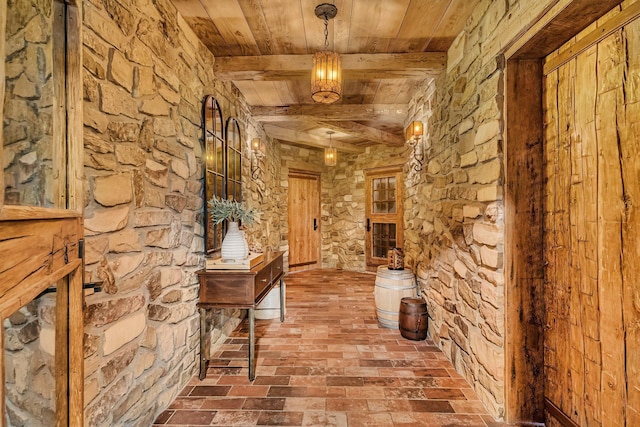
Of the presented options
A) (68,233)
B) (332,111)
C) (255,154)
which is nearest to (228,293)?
(68,233)

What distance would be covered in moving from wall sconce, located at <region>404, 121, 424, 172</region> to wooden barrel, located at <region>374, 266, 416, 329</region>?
3.65ft

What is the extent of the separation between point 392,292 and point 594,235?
180 cm

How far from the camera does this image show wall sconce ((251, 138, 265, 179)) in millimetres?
3719

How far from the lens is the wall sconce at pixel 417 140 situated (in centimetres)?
302

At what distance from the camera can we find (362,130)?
436 centimetres

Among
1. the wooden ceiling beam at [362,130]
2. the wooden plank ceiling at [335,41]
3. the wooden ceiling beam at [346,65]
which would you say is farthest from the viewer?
the wooden ceiling beam at [362,130]

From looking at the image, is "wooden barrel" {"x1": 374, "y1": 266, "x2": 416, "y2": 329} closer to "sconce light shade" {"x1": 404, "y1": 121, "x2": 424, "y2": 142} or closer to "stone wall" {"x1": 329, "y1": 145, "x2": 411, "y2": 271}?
"sconce light shade" {"x1": 404, "y1": 121, "x2": 424, "y2": 142}

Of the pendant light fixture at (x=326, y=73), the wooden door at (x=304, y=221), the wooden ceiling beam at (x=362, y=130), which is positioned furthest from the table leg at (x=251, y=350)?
the wooden door at (x=304, y=221)

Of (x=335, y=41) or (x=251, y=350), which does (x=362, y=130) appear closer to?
(x=335, y=41)

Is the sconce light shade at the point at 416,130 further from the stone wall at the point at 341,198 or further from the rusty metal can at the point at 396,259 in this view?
the stone wall at the point at 341,198

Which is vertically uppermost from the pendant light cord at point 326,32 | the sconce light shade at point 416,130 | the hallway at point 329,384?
the pendant light cord at point 326,32

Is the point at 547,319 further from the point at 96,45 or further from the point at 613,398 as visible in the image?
the point at 96,45

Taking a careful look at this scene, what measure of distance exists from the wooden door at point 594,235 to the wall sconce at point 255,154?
294 centimetres

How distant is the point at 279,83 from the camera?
120 inches
